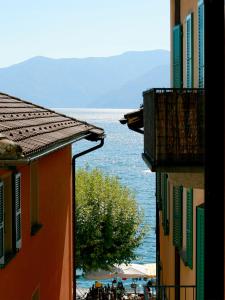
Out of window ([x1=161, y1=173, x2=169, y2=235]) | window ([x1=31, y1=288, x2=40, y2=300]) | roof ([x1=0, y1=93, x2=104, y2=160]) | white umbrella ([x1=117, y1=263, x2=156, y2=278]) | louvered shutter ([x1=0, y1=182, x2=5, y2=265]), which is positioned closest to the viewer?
roof ([x1=0, y1=93, x2=104, y2=160])

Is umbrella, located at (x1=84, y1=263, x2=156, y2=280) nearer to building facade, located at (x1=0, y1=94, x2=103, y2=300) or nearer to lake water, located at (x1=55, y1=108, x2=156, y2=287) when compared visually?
building facade, located at (x1=0, y1=94, x2=103, y2=300)

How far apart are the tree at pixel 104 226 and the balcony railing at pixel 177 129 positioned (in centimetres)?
1877

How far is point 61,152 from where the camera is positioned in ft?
39.1

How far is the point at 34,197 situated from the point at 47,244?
48.3 inches

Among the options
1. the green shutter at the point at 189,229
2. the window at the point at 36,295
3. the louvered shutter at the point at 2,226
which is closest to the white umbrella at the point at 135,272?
the green shutter at the point at 189,229

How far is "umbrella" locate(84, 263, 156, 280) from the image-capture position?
26.3 meters

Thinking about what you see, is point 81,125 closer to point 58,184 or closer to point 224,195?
point 58,184

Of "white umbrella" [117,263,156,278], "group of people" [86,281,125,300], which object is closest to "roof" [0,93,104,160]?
"group of people" [86,281,125,300]

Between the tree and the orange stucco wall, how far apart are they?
41.7 feet

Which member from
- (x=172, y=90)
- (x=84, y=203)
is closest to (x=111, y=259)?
(x=84, y=203)

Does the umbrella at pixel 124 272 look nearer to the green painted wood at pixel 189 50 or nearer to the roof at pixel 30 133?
the roof at pixel 30 133

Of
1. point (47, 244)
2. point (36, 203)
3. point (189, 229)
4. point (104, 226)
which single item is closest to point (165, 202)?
point (189, 229)

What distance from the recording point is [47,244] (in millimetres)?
10359

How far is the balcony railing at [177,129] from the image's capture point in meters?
7.41
